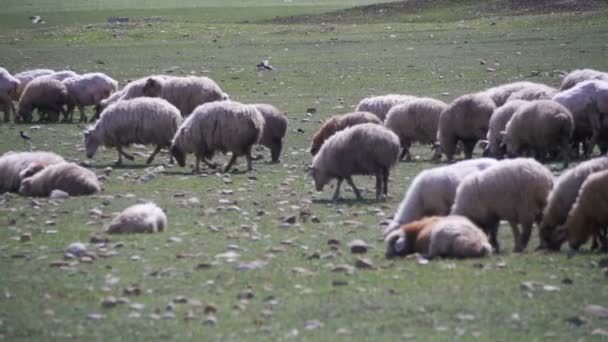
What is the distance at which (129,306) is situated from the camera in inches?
399

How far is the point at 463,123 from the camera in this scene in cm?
2084

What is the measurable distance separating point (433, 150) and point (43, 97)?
11.6 m

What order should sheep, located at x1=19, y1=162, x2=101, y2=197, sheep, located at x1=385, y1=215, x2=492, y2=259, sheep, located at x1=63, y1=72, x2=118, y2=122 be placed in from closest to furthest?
sheep, located at x1=385, y1=215, x2=492, y2=259
sheep, located at x1=19, y1=162, x2=101, y2=197
sheep, located at x1=63, y1=72, x2=118, y2=122

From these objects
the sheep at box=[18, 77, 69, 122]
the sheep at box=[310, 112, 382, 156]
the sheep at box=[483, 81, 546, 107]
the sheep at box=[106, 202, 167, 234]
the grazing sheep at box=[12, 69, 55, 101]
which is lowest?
the grazing sheep at box=[12, 69, 55, 101]

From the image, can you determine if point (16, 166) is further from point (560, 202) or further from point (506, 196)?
point (560, 202)

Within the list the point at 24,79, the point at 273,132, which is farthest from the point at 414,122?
the point at 24,79

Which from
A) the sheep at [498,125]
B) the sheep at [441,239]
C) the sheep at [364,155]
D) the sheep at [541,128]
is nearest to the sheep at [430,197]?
the sheep at [441,239]

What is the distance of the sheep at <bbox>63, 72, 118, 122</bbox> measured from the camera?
100 ft

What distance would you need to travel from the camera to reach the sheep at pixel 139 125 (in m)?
21.4

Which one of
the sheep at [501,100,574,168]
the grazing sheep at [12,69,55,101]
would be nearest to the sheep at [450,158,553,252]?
the sheep at [501,100,574,168]

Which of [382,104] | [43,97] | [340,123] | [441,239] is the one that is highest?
[441,239]

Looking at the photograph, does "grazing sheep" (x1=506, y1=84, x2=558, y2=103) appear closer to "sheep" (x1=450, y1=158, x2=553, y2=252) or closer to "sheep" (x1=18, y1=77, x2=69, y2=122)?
Answer: "sheep" (x1=450, y1=158, x2=553, y2=252)

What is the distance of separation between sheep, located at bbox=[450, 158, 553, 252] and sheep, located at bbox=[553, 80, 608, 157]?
768cm

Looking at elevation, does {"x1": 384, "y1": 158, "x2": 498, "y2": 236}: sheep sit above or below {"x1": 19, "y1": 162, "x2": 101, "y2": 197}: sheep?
above
